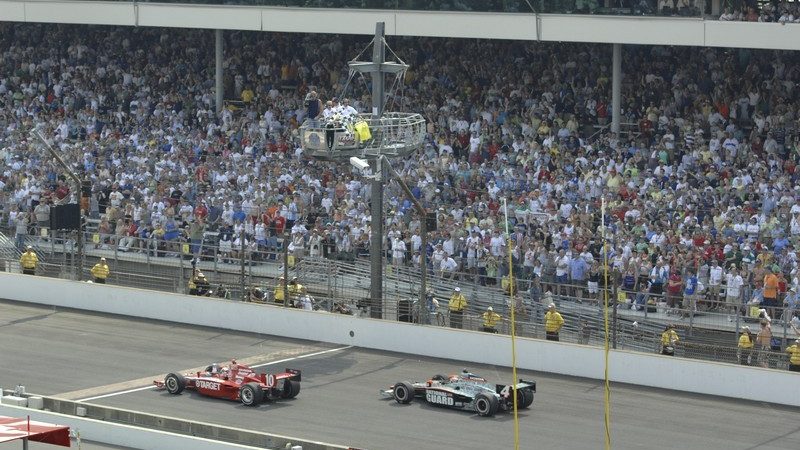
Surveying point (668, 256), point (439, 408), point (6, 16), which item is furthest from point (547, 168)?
point (6, 16)

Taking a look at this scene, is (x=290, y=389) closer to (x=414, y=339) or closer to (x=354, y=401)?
(x=354, y=401)

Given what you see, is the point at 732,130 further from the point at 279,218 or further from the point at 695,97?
the point at 279,218

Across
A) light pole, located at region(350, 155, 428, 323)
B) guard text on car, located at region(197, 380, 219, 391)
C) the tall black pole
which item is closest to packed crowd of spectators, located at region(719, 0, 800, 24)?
the tall black pole

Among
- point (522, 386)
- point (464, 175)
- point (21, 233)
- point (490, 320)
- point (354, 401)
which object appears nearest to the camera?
point (522, 386)

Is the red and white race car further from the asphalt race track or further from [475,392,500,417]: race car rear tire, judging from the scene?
[475,392,500,417]: race car rear tire

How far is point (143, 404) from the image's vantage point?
27.7 metres

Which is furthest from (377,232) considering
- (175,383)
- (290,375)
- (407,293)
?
(175,383)

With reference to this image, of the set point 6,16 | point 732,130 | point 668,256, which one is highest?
point 6,16

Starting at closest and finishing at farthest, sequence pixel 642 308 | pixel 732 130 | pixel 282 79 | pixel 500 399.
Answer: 1. pixel 500 399
2. pixel 642 308
3. pixel 732 130
4. pixel 282 79

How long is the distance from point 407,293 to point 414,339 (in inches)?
61.8

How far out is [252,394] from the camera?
27.4 meters

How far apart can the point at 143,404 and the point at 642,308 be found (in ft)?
29.6

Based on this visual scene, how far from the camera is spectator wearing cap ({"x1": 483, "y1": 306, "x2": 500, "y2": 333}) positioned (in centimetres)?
3059

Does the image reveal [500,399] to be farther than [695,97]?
No
